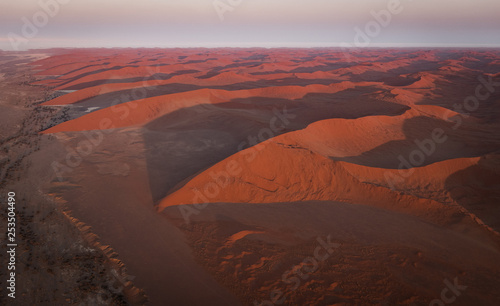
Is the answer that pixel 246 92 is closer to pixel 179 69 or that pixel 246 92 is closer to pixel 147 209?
pixel 147 209

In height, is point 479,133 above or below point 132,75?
below

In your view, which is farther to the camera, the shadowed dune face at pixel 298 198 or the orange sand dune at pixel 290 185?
the orange sand dune at pixel 290 185

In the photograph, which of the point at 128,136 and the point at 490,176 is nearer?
the point at 490,176

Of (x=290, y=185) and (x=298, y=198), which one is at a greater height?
(x=290, y=185)

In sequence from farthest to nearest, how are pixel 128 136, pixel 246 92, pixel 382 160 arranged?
pixel 246 92 < pixel 128 136 < pixel 382 160

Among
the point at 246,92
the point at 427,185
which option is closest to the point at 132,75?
the point at 246,92

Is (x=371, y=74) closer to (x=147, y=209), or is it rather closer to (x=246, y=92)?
(x=246, y=92)

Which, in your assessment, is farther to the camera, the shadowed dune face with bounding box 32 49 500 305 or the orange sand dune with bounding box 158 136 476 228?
the orange sand dune with bounding box 158 136 476 228

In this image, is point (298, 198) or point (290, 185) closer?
point (298, 198)

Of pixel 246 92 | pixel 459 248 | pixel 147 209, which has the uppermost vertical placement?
pixel 246 92

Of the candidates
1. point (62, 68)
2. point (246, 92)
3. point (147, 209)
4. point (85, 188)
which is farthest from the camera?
point (62, 68)
